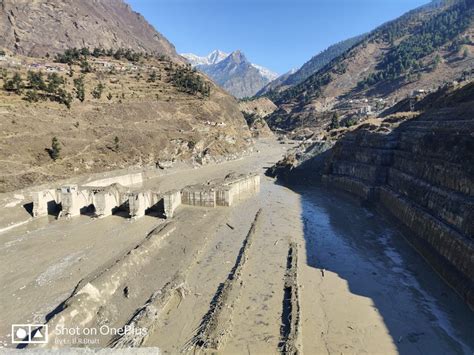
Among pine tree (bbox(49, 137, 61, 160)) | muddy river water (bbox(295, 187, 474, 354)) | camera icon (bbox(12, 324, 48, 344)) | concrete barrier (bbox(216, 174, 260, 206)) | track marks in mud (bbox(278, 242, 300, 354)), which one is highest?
pine tree (bbox(49, 137, 61, 160))

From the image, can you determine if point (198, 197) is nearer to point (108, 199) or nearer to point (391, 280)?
point (108, 199)

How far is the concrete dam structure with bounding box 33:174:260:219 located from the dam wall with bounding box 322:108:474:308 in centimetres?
1643

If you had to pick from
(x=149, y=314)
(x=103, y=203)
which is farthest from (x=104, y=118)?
(x=149, y=314)

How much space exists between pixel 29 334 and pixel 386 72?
503 feet

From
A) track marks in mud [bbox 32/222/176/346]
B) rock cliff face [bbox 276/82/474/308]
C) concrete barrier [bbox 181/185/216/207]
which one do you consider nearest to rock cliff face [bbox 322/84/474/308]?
rock cliff face [bbox 276/82/474/308]

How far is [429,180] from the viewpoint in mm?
30281

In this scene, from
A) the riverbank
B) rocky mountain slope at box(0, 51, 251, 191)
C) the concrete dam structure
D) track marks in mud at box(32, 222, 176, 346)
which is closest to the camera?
track marks in mud at box(32, 222, 176, 346)

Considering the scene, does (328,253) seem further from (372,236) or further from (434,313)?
(434,313)

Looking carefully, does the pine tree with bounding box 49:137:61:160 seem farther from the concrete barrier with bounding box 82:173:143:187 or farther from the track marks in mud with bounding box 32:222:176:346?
the track marks in mud with bounding box 32:222:176:346

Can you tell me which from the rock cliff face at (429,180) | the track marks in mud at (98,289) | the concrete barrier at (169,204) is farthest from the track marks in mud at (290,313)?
the concrete barrier at (169,204)

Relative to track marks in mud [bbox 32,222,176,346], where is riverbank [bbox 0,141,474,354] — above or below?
below

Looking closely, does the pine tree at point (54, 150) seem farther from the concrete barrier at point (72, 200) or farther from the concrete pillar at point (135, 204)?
the concrete pillar at point (135, 204)

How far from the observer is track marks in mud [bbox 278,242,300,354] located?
49.5 ft

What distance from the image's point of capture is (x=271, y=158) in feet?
274
